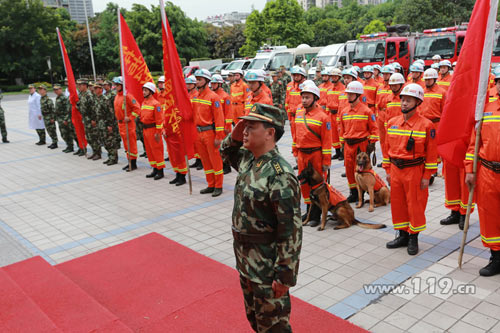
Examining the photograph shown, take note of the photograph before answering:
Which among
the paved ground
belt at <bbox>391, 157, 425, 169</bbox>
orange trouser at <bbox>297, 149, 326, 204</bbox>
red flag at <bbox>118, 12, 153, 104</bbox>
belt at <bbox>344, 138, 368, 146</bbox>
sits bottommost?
the paved ground

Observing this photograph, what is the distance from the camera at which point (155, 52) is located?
48.4m

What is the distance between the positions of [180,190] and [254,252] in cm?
645

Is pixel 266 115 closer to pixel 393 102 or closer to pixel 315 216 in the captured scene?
pixel 315 216

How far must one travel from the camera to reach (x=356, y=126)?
7270 mm

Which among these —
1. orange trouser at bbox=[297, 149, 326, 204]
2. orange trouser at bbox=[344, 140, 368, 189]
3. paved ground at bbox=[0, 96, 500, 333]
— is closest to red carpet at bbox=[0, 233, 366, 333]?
paved ground at bbox=[0, 96, 500, 333]

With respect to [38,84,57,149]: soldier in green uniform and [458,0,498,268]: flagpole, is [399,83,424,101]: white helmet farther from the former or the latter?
[38,84,57,149]: soldier in green uniform

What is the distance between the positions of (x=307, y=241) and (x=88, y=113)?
822 cm

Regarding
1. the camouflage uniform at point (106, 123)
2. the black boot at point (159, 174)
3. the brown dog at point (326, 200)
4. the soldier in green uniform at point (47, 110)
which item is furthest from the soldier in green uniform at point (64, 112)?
the brown dog at point (326, 200)

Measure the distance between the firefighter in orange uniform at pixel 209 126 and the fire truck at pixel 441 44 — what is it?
56.4 feet

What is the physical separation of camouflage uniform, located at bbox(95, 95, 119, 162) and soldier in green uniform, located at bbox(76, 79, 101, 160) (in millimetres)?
275

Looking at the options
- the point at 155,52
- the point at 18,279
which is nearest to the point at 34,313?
the point at 18,279

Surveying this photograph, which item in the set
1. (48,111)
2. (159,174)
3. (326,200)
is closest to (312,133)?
(326,200)

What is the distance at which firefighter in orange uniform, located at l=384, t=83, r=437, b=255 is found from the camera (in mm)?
5305

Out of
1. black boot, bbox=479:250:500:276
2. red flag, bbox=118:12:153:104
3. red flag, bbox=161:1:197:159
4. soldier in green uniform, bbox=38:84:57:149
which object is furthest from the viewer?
soldier in green uniform, bbox=38:84:57:149
